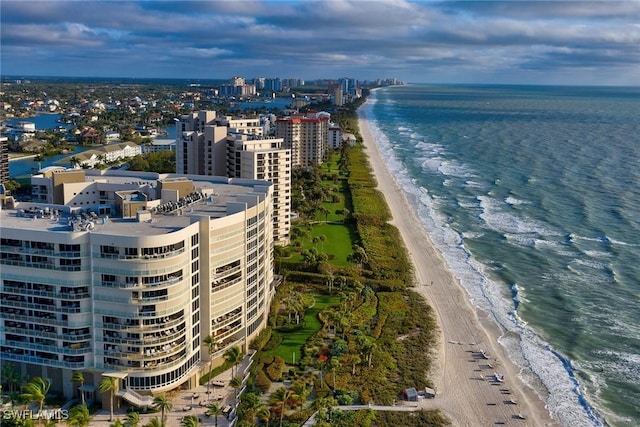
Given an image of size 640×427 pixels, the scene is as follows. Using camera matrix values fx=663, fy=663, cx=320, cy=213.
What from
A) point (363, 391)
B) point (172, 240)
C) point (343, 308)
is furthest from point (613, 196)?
point (172, 240)

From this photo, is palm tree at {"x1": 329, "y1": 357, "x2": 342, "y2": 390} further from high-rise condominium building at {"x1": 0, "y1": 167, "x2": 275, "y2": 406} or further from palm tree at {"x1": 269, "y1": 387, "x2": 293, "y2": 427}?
high-rise condominium building at {"x1": 0, "y1": 167, "x2": 275, "y2": 406}

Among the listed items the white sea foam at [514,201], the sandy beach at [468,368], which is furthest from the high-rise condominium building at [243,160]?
the white sea foam at [514,201]

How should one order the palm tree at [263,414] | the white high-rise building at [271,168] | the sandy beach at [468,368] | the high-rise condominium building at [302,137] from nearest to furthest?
the palm tree at [263,414] < the sandy beach at [468,368] < the white high-rise building at [271,168] < the high-rise condominium building at [302,137]

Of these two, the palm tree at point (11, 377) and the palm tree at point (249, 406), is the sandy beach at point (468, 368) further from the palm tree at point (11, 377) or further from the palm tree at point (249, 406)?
the palm tree at point (11, 377)

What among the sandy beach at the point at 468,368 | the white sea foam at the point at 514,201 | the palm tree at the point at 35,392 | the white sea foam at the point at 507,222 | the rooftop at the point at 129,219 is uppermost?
the rooftop at the point at 129,219

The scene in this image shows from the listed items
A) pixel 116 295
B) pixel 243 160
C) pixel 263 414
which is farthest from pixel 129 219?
pixel 243 160

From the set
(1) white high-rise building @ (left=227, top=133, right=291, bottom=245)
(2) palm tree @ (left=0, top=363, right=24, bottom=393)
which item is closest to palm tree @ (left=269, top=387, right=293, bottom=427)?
(2) palm tree @ (left=0, top=363, right=24, bottom=393)
